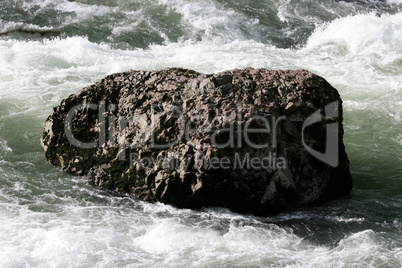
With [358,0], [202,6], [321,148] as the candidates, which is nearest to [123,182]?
[321,148]

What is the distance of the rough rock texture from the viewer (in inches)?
195

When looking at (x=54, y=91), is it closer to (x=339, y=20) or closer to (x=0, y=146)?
(x=0, y=146)

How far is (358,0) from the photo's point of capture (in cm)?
1636

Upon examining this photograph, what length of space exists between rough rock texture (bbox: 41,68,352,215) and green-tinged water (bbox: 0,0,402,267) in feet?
0.66

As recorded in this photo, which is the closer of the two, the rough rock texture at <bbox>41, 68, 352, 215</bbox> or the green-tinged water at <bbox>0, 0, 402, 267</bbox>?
the green-tinged water at <bbox>0, 0, 402, 267</bbox>

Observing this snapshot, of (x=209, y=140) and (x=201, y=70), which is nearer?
(x=209, y=140)

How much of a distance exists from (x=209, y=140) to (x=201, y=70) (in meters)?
5.03

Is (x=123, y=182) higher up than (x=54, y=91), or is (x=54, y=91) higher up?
(x=54, y=91)

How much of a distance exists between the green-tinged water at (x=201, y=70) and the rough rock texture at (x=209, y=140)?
203 millimetres

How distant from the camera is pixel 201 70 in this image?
9875 mm

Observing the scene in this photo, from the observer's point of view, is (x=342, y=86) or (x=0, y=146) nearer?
(x=0, y=146)

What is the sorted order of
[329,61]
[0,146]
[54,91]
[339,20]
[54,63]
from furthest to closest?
[339,20], [329,61], [54,63], [54,91], [0,146]

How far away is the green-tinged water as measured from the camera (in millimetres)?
4324

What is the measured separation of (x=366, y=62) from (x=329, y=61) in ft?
2.62
